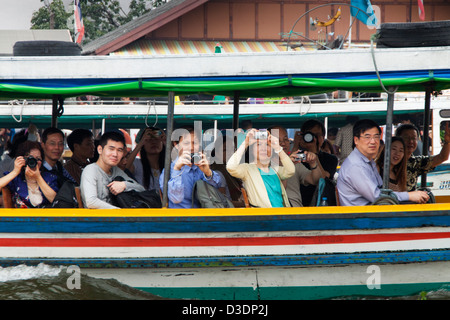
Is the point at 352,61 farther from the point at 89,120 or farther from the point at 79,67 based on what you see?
the point at 89,120

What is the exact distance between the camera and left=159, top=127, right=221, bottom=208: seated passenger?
202 inches

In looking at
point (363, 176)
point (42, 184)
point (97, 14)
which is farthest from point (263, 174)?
point (97, 14)

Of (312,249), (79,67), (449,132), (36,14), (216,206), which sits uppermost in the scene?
(36,14)

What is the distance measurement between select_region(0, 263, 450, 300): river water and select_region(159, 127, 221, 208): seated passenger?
2.79ft

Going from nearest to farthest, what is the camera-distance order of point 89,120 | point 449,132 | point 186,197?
point 186,197 → point 449,132 → point 89,120

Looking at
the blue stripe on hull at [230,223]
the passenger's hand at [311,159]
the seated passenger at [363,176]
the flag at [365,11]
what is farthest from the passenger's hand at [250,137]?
the flag at [365,11]

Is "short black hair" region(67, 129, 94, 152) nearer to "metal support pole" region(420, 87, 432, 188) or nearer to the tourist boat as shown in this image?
the tourist boat

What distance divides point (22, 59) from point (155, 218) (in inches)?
71.6

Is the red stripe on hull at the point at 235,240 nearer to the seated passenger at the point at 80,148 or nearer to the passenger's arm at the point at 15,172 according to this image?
the passenger's arm at the point at 15,172

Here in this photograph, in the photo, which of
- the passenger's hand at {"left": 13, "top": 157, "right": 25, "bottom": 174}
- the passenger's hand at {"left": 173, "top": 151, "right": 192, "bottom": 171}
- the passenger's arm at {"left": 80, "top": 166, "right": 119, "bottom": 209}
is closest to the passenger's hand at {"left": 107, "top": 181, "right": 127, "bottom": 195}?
the passenger's arm at {"left": 80, "top": 166, "right": 119, "bottom": 209}

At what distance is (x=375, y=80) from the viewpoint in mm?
5129

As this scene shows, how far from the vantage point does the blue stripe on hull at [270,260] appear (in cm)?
505

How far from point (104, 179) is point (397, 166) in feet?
9.38
